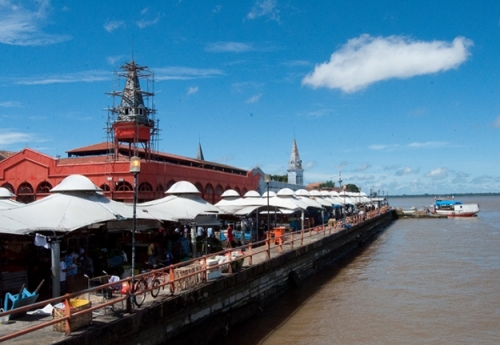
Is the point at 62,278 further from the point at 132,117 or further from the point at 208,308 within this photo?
the point at 132,117

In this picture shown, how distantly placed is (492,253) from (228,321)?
78.1 ft

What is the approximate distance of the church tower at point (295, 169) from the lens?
89.8m

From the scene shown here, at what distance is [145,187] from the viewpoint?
2920 cm

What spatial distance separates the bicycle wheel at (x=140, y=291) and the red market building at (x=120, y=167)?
17849mm

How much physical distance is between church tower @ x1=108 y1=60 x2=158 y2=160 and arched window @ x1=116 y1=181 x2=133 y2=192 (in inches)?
121

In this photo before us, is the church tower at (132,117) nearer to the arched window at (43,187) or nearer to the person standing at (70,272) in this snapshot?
the arched window at (43,187)

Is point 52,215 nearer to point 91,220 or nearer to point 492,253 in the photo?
point 91,220

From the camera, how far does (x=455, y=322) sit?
1471cm

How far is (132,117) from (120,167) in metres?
5.12

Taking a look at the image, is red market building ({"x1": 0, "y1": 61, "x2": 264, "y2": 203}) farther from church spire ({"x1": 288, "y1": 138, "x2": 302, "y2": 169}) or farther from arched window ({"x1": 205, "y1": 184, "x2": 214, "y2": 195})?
church spire ({"x1": 288, "y1": 138, "x2": 302, "y2": 169})

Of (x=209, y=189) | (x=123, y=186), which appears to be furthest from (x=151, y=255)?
(x=209, y=189)

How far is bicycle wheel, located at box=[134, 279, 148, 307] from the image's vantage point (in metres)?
9.81

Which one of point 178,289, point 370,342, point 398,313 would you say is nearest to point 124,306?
point 178,289

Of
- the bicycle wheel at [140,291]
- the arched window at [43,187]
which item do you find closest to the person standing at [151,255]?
the bicycle wheel at [140,291]
